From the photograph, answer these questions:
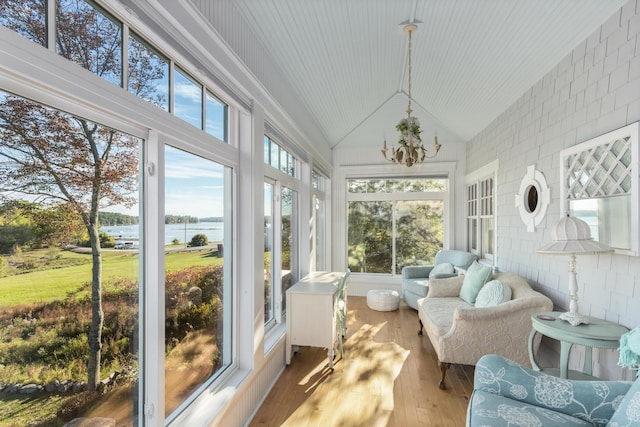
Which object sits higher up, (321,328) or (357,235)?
(357,235)

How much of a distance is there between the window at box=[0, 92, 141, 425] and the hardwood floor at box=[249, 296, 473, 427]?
52.4 inches

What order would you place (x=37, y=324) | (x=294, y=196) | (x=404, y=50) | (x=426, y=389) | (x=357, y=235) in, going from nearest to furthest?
(x=37, y=324) < (x=426, y=389) < (x=404, y=50) < (x=294, y=196) < (x=357, y=235)

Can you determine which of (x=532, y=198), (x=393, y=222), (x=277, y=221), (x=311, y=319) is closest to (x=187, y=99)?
(x=277, y=221)

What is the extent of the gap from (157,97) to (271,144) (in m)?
1.64

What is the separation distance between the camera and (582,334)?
191 centimetres

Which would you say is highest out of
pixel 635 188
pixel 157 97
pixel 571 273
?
pixel 157 97

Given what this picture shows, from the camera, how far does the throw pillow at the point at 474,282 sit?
137 inches

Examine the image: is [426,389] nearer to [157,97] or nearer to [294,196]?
[294,196]

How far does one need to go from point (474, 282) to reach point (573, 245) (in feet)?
5.39

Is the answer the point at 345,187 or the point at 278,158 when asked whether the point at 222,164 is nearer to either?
the point at 278,158

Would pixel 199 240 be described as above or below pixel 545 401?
above

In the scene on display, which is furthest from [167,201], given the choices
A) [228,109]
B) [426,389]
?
[426,389]

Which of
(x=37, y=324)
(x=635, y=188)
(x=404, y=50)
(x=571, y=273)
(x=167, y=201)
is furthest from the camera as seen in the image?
(x=404, y=50)

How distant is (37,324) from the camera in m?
0.96
